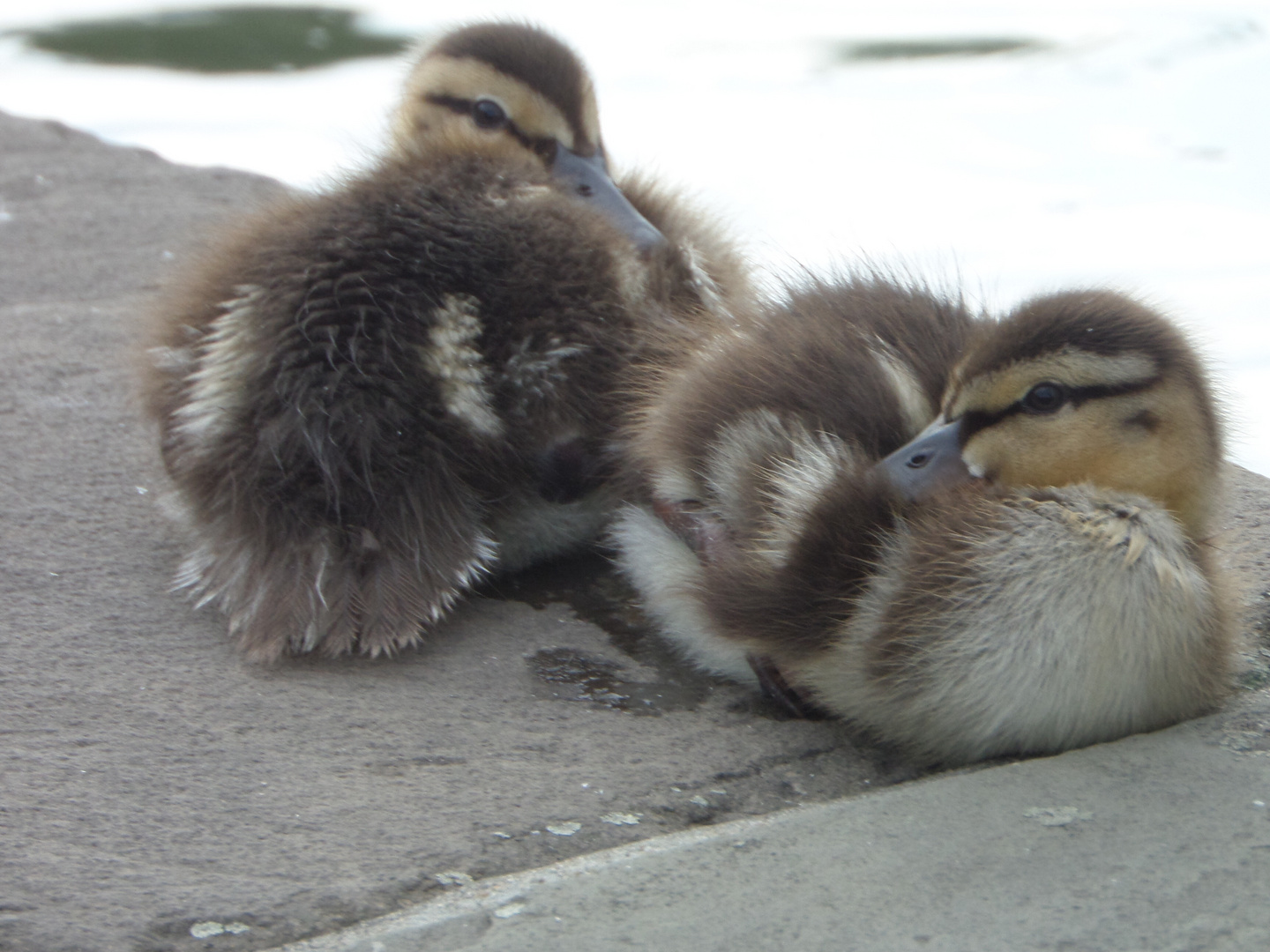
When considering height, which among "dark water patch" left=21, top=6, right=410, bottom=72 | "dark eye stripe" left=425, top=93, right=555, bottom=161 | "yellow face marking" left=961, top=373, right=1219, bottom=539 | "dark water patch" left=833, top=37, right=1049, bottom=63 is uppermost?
"yellow face marking" left=961, top=373, right=1219, bottom=539

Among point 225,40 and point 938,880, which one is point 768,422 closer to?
point 938,880

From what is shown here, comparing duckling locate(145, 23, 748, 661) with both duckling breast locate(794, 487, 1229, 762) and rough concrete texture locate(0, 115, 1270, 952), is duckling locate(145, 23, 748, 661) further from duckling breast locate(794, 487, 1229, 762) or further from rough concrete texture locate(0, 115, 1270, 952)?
duckling breast locate(794, 487, 1229, 762)

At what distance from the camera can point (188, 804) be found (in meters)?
1.58

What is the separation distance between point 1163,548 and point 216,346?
1.21 metres

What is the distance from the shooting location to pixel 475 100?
2.72 meters

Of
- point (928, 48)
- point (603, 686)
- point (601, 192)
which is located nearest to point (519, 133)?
Result: point (601, 192)

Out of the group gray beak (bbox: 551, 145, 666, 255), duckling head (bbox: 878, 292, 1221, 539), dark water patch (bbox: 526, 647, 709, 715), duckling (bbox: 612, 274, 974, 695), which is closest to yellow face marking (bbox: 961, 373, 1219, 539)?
duckling head (bbox: 878, 292, 1221, 539)

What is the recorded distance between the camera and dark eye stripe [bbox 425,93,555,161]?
8.70 feet

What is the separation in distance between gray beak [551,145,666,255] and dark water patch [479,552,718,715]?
49cm

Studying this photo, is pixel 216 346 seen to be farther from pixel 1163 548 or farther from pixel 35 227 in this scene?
pixel 35 227

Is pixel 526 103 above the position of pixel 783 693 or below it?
above

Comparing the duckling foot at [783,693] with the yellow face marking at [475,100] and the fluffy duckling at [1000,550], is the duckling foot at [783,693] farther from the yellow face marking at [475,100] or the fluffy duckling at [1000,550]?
the yellow face marking at [475,100]

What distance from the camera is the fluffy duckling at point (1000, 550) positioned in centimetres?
166

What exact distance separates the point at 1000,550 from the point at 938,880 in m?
0.41
